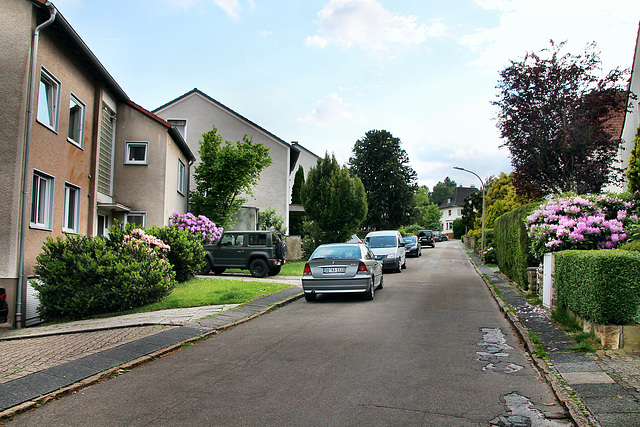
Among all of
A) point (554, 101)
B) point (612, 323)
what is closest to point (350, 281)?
point (612, 323)

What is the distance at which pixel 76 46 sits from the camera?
44.2 ft

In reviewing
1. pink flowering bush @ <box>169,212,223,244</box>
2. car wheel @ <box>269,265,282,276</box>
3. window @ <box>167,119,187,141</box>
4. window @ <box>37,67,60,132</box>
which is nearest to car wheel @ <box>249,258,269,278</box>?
car wheel @ <box>269,265,282,276</box>

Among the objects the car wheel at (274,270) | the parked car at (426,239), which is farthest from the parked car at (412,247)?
the car wheel at (274,270)

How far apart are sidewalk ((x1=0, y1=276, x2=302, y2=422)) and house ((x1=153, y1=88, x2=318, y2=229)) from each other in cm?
2026

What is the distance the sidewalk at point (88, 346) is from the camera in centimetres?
564

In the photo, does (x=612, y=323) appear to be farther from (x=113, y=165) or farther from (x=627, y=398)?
(x=113, y=165)

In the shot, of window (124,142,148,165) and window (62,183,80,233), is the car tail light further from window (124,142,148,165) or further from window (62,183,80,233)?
window (124,142,148,165)

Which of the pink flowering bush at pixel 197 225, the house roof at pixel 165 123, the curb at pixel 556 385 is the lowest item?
the curb at pixel 556 385

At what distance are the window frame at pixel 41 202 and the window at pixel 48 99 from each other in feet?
4.27

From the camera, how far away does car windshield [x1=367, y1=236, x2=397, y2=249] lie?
24.8 metres

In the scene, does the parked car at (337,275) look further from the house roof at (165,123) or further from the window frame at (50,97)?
the house roof at (165,123)

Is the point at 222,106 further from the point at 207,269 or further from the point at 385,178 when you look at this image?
the point at 385,178

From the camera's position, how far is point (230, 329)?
952 centimetres

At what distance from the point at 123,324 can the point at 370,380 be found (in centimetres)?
602
